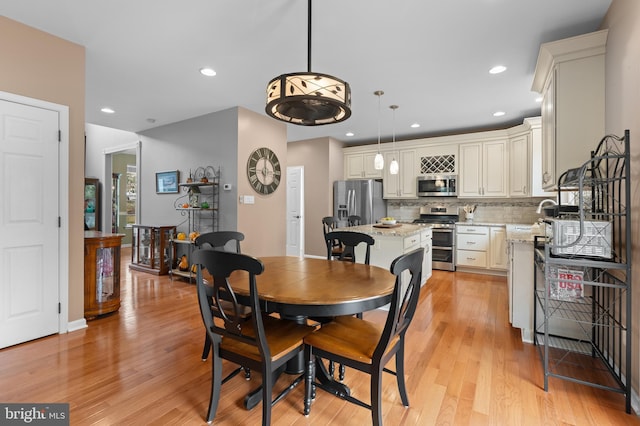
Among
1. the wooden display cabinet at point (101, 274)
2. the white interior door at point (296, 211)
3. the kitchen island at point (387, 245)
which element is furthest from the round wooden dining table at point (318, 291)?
the white interior door at point (296, 211)

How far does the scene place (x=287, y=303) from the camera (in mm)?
1429

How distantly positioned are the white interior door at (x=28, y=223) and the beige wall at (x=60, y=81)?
124mm

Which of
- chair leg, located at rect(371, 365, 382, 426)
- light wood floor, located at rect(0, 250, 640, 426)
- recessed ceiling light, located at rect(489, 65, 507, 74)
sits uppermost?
recessed ceiling light, located at rect(489, 65, 507, 74)

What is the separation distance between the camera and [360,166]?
6367 millimetres

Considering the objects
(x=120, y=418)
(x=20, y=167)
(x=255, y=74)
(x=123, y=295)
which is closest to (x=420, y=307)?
(x=120, y=418)

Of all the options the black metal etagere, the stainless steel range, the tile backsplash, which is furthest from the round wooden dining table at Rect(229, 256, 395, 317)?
the tile backsplash

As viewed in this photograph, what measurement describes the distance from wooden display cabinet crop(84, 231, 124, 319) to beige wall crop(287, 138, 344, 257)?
3.60m

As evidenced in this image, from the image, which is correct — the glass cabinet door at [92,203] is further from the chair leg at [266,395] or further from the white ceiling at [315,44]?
the chair leg at [266,395]

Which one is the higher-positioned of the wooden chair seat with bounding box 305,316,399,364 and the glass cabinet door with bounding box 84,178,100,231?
the glass cabinet door with bounding box 84,178,100,231

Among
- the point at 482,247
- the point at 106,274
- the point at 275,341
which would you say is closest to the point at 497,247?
the point at 482,247

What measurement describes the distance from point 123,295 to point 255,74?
3.16 meters

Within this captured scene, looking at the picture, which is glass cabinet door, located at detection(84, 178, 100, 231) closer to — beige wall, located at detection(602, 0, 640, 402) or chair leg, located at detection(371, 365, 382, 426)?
chair leg, located at detection(371, 365, 382, 426)

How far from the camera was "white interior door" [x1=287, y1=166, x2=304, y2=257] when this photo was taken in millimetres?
6439

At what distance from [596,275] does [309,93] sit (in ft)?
7.76
